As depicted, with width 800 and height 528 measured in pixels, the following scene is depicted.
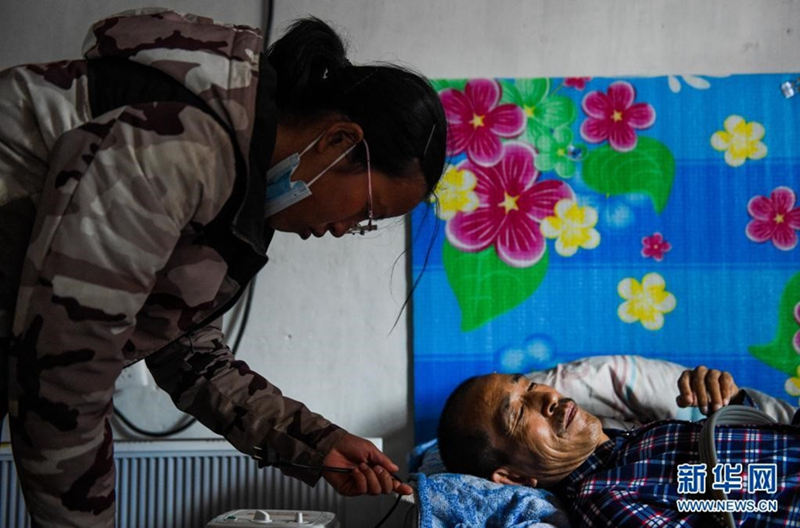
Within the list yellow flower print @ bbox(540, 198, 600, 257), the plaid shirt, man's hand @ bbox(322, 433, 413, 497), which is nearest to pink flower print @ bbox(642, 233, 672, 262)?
yellow flower print @ bbox(540, 198, 600, 257)

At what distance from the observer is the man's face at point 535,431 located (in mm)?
1763

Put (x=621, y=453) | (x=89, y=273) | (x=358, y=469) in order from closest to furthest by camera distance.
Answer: (x=89, y=273) → (x=358, y=469) → (x=621, y=453)

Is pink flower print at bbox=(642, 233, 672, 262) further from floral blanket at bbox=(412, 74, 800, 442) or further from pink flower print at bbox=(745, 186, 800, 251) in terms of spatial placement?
pink flower print at bbox=(745, 186, 800, 251)

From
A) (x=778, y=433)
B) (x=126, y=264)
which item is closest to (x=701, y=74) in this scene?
(x=778, y=433)

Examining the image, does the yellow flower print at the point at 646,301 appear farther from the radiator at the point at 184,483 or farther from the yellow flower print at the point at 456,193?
the radiator at the point at 184,483

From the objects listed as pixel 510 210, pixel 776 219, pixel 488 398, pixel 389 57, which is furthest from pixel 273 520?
pixel 776 219

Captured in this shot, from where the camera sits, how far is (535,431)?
1.76 metres

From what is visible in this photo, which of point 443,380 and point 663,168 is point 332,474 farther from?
point 663,168

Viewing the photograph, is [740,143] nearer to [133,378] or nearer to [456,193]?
[456,193]

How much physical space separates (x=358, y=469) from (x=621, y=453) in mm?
788

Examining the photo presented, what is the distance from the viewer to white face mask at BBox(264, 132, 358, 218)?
1.03 m

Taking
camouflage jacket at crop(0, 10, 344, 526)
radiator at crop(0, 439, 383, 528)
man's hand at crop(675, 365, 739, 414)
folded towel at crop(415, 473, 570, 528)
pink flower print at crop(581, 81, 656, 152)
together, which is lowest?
radiator at crop(0, 439, 383, 528)

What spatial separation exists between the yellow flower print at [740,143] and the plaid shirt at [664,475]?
2.81 feet

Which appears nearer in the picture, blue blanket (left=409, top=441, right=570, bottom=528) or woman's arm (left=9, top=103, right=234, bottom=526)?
woman's arm (left=9, top=103, right=234, bottom=526)
